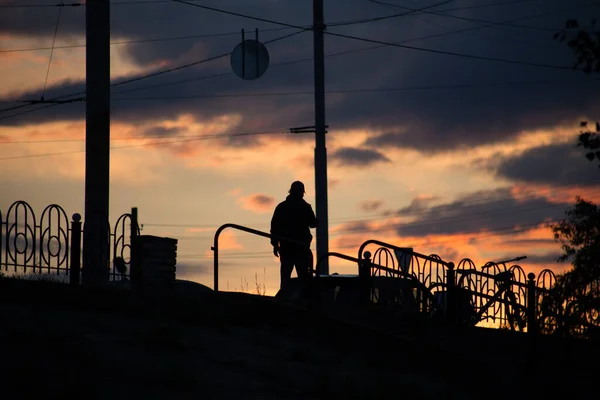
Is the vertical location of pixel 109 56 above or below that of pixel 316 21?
below

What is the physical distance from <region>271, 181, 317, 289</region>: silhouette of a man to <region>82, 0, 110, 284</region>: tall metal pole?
313 centimetres

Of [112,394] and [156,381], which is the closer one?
[112,394]

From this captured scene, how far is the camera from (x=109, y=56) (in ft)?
60.0

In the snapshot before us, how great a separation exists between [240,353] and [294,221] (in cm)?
570

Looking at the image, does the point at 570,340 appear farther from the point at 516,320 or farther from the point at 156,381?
the point at 156,381

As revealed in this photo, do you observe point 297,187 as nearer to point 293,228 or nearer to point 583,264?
point 293,228

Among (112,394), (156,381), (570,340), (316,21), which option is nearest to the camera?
(112,394)

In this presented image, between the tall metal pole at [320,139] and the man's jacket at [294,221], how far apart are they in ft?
27.5

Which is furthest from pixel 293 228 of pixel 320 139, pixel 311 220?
pixel 320 139

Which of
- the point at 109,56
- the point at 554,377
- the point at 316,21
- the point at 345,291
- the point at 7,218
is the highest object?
the point at 316,21

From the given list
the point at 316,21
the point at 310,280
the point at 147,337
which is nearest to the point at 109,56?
the point at 310,280

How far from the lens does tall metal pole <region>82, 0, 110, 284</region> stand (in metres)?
18.0

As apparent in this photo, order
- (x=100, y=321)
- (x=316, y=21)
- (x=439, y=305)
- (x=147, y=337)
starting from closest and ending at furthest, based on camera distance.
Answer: (x=147, y=337) < (x=100, y=321) < (x=439, y=305) < (x=316, y=21)

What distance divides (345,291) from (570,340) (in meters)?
4.29
